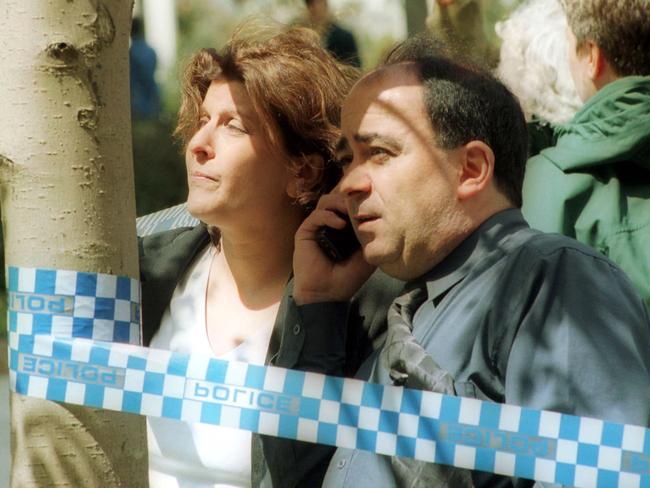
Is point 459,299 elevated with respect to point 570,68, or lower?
lower

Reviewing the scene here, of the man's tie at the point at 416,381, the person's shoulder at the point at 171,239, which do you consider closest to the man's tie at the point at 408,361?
the man's tie at the point at 416,381

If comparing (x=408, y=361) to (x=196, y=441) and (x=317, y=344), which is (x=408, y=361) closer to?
(x=317, y=344)

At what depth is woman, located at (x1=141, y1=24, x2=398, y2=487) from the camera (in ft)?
10.2

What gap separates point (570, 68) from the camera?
11.0 feet

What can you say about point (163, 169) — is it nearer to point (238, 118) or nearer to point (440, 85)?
point (238, 118)

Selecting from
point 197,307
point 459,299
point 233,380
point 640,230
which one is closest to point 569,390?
point 459,299

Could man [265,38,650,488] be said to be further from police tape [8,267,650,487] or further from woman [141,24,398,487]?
woman [141,24,398,487]

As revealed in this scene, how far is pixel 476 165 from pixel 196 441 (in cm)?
105

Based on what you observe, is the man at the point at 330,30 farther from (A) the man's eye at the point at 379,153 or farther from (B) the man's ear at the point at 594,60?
(A) the man's eye at the point at 379,153

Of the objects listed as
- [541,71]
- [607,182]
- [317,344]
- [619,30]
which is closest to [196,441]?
[317,344]

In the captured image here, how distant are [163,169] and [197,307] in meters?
5.12

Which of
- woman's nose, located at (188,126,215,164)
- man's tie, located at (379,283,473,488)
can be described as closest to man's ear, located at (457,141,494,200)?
man's tie, located at (379,283,473,488)

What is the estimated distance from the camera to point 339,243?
117 inches

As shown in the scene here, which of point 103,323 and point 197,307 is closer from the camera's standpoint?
point 103,323
